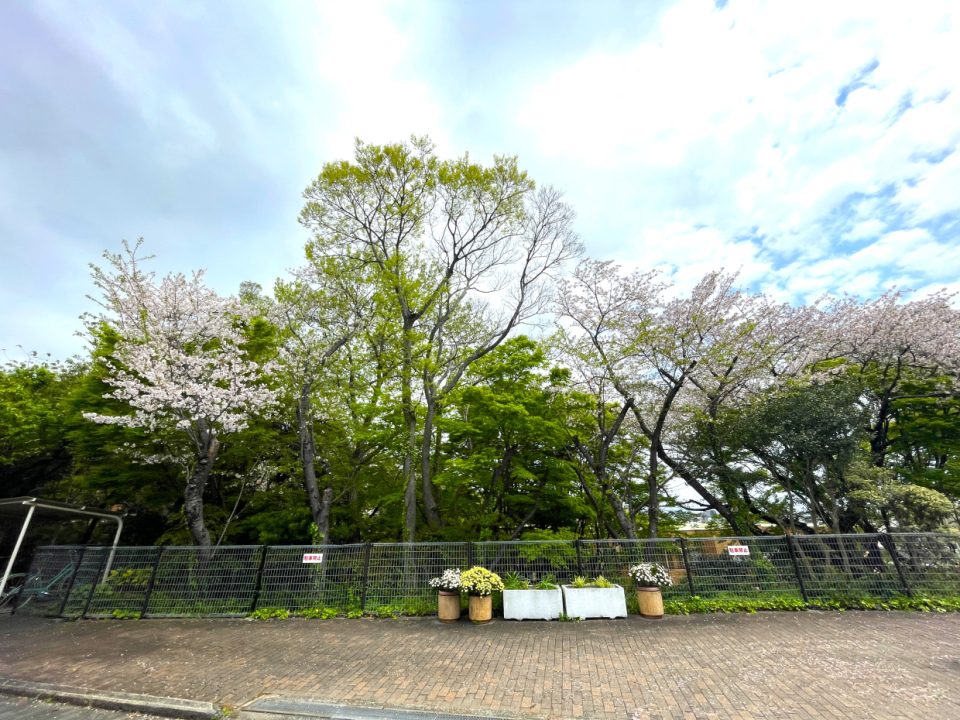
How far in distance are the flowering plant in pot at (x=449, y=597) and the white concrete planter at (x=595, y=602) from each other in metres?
2.01

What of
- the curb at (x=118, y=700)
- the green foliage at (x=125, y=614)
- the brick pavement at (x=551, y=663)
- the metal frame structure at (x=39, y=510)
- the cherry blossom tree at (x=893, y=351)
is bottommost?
the curb at (x=118, y=700)

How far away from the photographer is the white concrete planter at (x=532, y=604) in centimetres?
734

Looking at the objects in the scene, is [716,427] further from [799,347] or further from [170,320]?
[170,320]

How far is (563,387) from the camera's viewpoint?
43.5 feet

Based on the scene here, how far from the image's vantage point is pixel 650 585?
24.8ft

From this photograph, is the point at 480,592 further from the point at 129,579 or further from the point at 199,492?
Result: the point at 129,579

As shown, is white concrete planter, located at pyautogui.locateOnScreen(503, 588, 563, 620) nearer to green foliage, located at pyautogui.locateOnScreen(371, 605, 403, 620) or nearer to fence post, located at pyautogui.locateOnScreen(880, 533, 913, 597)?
green foliage, located at pyautogui.locateOnScreen(371, 605, 403, 620)

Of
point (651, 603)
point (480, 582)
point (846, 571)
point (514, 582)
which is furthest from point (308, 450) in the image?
point (846, 571)

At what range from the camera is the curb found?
13.9 ft

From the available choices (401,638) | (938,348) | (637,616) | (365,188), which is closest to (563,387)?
(637,616)

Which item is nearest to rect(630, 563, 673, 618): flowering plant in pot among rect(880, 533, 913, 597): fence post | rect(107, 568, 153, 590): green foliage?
rect(880, 533, 913, 597): fence post

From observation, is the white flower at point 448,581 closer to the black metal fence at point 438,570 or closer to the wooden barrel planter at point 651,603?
the black metal fence at point 438,570

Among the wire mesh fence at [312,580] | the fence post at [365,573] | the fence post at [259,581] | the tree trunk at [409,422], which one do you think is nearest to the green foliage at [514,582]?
the fence post at [365,573]

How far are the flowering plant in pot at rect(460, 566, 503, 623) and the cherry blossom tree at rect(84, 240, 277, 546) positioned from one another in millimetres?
6696
